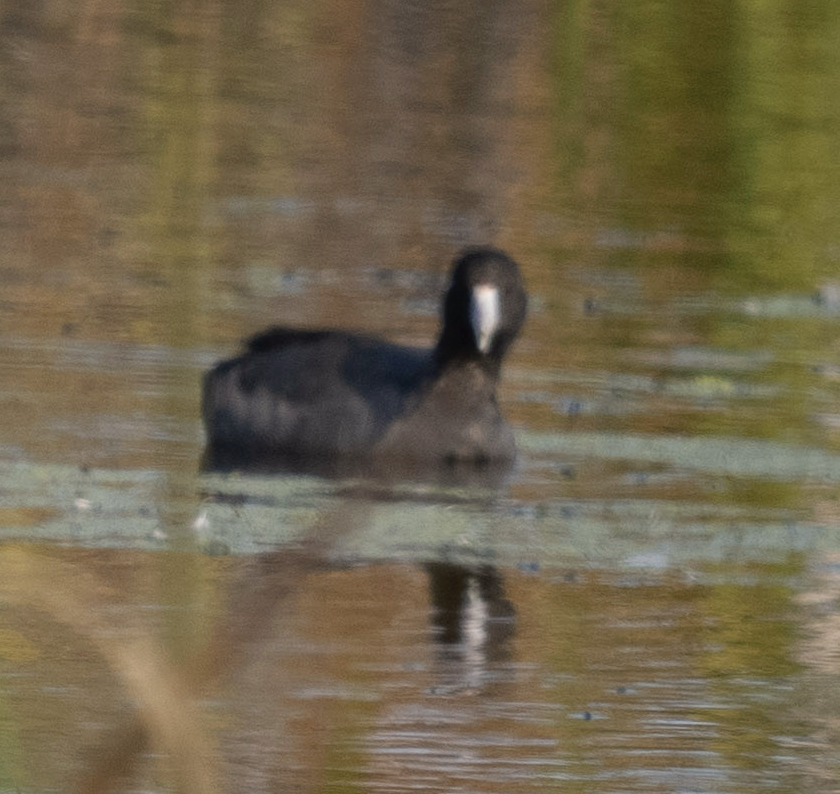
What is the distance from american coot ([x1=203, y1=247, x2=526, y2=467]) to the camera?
31.3ft

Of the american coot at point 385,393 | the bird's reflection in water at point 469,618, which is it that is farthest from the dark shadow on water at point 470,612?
the american coot at point 385,393

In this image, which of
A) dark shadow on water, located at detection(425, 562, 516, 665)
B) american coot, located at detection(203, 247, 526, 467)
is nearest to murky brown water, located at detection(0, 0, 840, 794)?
dark shadow on water, located at detection(425, 562, 516, 665)

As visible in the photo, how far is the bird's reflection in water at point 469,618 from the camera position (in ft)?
21.8

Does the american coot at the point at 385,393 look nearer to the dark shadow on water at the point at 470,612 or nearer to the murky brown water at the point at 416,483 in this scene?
the murky brown water at the point at 416,483

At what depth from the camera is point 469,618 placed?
23.6 ft

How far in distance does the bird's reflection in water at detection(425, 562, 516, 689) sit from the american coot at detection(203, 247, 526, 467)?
1.78m

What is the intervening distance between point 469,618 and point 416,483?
80.4 inches

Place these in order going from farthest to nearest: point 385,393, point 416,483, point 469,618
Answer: point 385,393
point 416,483
point 469,618

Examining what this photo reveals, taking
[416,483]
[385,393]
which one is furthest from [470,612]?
[385,393]

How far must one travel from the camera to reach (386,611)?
7176mm

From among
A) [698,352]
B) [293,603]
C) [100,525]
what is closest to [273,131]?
[698,352]

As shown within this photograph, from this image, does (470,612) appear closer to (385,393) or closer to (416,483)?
(416,483)

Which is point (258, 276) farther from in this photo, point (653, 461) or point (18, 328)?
point (653, 461)

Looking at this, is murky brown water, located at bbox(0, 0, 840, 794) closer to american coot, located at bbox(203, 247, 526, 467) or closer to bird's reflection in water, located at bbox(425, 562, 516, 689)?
bird's reflection in water, located at bbox(425, 562, 516, 689)
